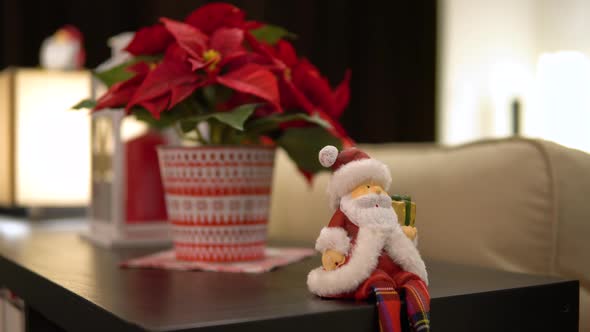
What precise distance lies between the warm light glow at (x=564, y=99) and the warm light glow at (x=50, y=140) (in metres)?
1.58

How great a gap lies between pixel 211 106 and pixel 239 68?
0.21 feet

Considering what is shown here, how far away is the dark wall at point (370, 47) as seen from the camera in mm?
2756

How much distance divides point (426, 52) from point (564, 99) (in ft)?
2.78

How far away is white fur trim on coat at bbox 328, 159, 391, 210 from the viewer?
57cm

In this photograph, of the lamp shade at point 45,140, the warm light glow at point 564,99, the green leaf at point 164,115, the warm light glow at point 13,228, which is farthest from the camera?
the warm light glow at point 564,99

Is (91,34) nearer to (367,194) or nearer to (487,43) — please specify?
(487,43)

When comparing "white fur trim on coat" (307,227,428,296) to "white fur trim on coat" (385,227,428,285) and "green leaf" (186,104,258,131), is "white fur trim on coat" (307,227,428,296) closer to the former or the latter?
"white fur trim on coat" (385,227,428,285)

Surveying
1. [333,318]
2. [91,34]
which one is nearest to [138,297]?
[333,318]

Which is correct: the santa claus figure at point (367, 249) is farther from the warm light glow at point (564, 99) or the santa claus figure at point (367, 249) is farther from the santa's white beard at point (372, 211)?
the warm light glow at point (564, 99)

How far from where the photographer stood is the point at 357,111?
2969 mm

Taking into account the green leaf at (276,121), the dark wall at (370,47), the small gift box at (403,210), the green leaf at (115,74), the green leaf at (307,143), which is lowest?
the small gift box at (403,210)

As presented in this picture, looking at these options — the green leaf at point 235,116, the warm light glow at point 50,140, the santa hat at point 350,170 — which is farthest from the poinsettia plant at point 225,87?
the warm light glow at point 50,140

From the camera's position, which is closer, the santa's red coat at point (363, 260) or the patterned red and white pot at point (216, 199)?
the santa's red coat at point (363, 260)

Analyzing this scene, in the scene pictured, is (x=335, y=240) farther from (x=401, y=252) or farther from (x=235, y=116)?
(x=235, y=116)
